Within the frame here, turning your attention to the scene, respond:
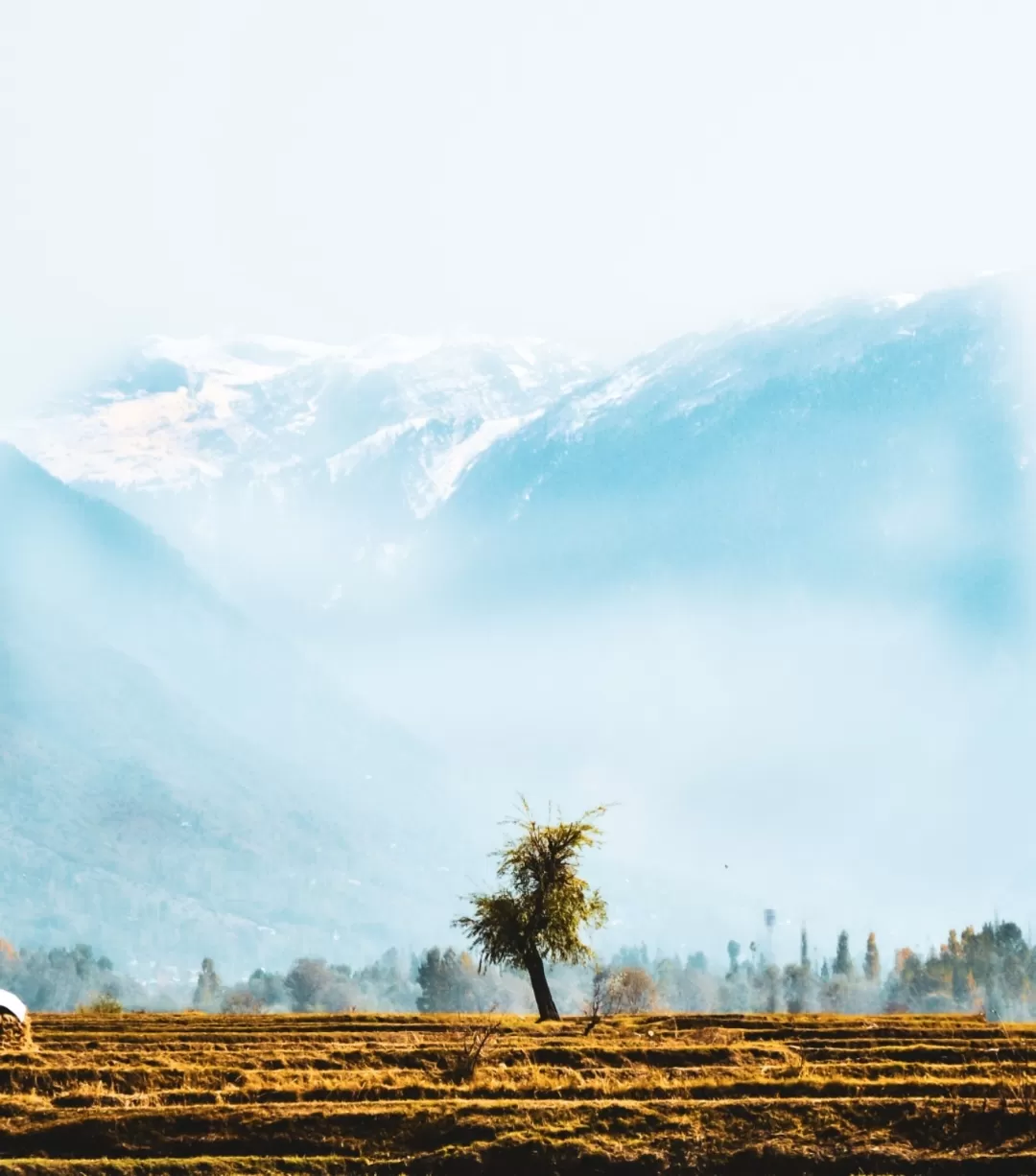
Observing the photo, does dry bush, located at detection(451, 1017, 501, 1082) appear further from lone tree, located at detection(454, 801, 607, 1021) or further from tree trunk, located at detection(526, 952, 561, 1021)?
lone tree, located at detection(454, 801, 607, 1021)

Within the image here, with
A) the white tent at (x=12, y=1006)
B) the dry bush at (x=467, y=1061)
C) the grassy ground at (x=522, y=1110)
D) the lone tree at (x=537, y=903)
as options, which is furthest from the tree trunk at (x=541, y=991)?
the dry bush at (x=467, y=1061)

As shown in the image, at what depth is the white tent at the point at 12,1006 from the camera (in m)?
40.5

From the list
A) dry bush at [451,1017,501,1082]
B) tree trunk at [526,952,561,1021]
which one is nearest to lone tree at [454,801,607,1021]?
tree trunk at [526,952,561,1021]

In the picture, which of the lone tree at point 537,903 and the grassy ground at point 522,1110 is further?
the lone tree at point 537,903

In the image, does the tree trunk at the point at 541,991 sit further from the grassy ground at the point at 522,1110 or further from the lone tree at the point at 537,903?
the grassy ground at the point at 522,1110

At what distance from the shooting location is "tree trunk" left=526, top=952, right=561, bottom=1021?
230ft

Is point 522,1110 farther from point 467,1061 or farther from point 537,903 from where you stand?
point 537,903

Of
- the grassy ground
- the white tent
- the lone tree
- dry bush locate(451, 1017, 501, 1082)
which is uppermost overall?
the lone tree

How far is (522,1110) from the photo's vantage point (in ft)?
91.6

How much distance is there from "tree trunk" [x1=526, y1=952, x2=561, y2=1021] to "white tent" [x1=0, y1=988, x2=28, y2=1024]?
1243 inches

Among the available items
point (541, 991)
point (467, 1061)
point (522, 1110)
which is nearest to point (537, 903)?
point (541, 991)

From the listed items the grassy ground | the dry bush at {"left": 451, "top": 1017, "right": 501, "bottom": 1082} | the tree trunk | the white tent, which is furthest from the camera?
the tree trunk

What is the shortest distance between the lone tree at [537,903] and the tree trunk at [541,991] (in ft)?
0.37

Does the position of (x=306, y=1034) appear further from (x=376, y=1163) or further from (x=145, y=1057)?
(x=376, y=1163)
